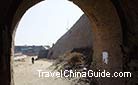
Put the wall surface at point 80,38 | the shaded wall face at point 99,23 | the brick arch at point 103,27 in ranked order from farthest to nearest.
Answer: the wall surface at point 80,38
the brick arch at point 103,27
the shaded wall face at point 99,23

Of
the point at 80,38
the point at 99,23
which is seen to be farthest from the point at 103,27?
the point at 80,38

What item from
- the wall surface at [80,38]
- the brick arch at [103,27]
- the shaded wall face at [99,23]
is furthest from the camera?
the wall surface at [80,38]

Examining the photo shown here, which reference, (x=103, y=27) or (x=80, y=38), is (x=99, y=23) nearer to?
(x=103, y=27)

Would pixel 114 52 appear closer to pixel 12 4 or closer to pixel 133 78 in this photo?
pixel 133 78

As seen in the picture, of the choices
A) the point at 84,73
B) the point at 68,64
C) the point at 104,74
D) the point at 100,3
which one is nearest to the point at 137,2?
the point at 100,3

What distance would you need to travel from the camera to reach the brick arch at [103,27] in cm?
738

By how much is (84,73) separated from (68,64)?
3.07m

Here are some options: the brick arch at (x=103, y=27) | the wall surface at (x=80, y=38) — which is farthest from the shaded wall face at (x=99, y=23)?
the wall surface at (x=80, y=38)

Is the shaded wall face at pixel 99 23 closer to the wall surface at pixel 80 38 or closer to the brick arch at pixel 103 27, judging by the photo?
the brick arch at pixel 103 27

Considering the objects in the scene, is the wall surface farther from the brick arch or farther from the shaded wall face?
the shaded wall face

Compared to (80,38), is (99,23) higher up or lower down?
higher up

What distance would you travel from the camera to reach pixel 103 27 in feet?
29.9

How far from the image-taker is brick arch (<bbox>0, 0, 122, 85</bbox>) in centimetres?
738

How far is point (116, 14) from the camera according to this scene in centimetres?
768
